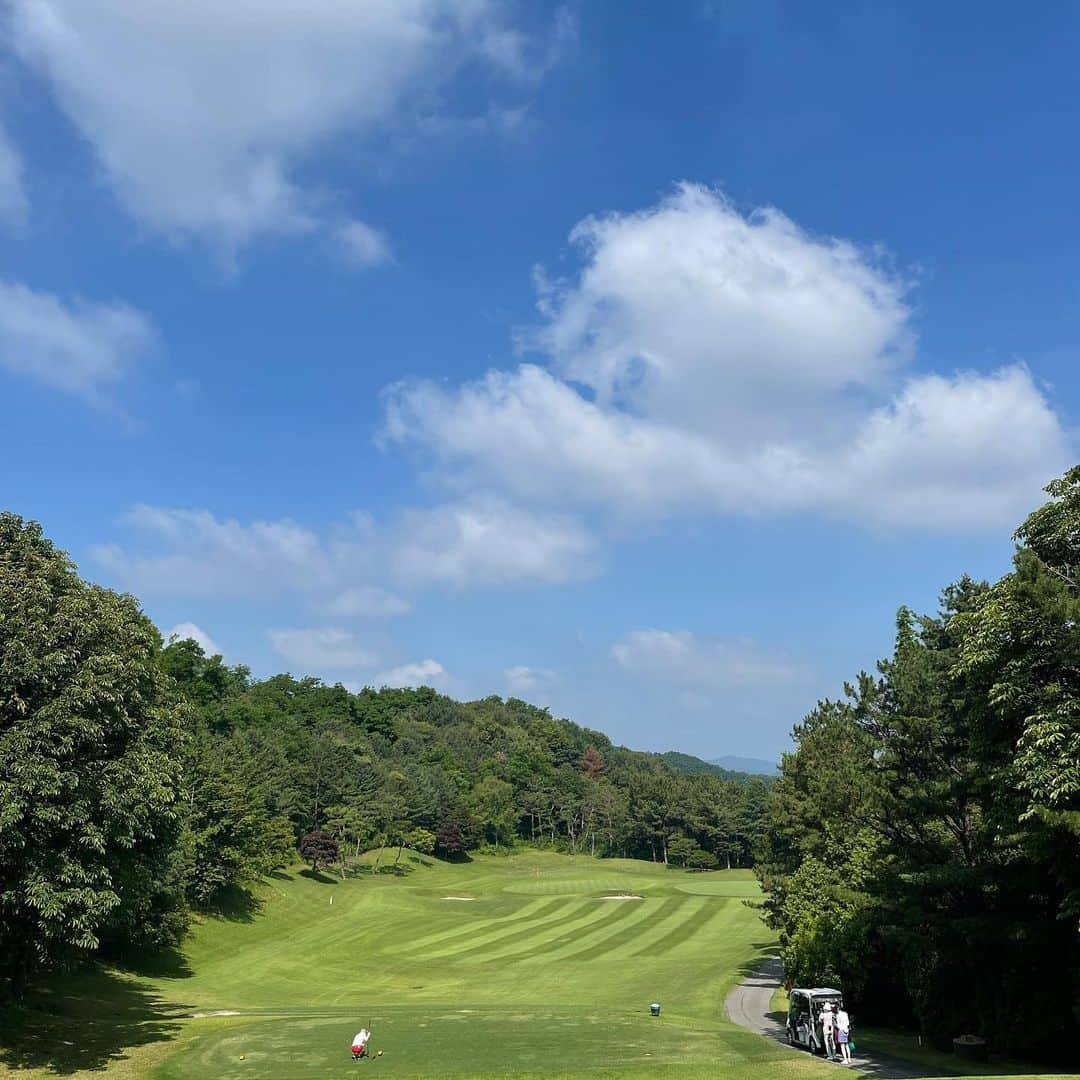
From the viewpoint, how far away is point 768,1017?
139ft

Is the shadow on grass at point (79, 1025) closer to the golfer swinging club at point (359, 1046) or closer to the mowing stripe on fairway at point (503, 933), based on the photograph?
the golfer swinging club at point (359, 1046)

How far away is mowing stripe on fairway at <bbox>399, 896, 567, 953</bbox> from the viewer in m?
70.6

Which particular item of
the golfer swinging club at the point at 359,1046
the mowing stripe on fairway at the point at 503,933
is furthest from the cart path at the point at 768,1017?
the mowing stripe on fairway at the point at 503,933

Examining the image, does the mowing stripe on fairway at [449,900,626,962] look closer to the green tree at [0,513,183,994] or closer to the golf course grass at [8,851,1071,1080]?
the golf course grass at [8,851,1071,1080]

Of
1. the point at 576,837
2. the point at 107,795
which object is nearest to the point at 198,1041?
the point at 107,795

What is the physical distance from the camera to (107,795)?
25.3 metres

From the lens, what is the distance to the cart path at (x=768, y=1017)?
2836cm

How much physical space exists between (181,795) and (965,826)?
3271cm

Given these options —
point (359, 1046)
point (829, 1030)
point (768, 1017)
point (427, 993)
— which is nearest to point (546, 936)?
point (427, 993)

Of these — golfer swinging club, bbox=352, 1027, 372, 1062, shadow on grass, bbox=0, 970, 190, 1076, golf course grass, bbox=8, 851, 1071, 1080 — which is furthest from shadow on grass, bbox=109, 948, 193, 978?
golfer swinging club, bbox=352, 1027, 372, 1062

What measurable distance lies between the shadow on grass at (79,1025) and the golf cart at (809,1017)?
24.2 m

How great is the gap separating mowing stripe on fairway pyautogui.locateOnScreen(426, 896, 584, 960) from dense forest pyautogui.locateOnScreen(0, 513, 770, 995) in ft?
61.2

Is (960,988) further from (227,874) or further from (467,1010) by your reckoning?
(227,874)

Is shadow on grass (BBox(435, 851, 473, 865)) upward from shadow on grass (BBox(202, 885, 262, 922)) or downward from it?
downward
